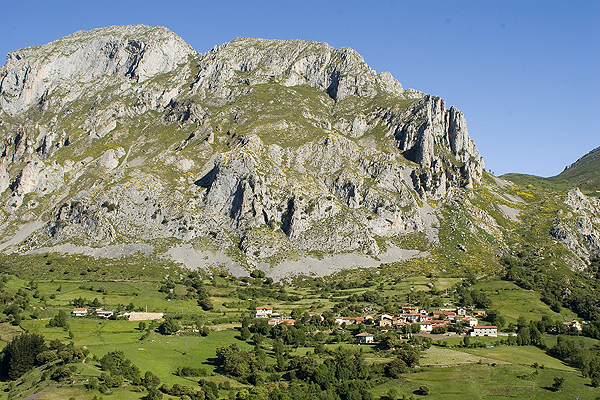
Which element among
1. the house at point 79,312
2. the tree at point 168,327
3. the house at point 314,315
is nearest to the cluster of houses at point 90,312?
the house at point 79,312

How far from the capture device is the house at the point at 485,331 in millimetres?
134750

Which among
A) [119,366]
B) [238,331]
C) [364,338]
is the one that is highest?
[238,331]

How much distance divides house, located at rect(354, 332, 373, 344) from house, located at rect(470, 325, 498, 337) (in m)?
25.5

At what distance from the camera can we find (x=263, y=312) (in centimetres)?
15062

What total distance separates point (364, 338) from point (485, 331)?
101ft

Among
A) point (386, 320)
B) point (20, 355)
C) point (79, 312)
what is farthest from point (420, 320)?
point (20, 355)

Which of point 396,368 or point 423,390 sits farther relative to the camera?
point 396,368

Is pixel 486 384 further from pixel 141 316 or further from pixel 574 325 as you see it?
pixel 141 316

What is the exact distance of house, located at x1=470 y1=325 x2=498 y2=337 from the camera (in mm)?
134750

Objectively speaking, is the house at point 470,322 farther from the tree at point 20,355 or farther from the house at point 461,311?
the tree at point 20,355

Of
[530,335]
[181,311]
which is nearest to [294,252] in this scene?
[181,311]

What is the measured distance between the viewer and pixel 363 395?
98.2 m

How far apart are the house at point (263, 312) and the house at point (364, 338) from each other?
93.5ft

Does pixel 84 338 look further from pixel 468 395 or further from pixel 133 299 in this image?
pixel 468 395
